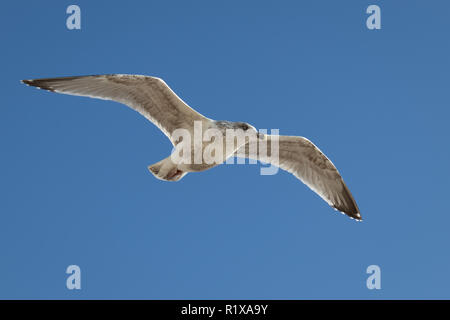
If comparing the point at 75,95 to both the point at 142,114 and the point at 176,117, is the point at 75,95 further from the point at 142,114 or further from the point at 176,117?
the point at 176,117

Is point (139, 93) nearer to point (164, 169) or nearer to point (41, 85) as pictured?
point (164, 169)

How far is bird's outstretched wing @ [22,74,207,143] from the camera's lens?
203 inches

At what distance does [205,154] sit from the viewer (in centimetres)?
527

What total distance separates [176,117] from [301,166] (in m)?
1.65

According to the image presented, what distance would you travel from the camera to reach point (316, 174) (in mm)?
6168

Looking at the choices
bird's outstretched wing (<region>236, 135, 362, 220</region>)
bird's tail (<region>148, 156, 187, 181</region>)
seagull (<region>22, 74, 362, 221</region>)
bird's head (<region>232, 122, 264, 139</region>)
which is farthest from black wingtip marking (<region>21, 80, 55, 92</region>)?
bird's outstretched wing (<region>236, 135, 362, 220</region>)

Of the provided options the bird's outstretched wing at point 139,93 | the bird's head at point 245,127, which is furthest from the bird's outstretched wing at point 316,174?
the bird's outstretched wing at point 139,93

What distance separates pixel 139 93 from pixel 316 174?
2240 mm

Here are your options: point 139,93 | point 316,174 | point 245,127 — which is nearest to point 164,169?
point 139,93

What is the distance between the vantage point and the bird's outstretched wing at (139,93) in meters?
5.16

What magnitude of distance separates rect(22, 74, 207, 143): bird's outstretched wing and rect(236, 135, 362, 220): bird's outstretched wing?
103 centimetres

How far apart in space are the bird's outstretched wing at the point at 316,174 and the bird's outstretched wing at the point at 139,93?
1033mm

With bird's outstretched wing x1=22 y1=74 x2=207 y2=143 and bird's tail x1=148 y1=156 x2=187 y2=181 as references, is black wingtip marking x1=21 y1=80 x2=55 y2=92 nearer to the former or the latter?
bird's outstretched wing x1=22 y1=74 x2=207 y2=143
